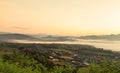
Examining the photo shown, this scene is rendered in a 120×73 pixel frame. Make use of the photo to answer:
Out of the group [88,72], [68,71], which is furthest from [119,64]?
[68,71]

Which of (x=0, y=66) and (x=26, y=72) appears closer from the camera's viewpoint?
(x=0, y=66)

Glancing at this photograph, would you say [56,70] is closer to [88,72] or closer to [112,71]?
[88,72]

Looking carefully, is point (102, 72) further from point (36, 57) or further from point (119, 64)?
point (36, 57)

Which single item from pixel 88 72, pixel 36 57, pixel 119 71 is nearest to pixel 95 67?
pixel 88 72

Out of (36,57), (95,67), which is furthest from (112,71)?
(36,57)

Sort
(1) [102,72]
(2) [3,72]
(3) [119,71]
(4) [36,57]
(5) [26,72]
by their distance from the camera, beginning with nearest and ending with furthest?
(3) [119,71]
(1) [102,72]
(2) [3,72]
(5) [26,72]
(4) [36,57]

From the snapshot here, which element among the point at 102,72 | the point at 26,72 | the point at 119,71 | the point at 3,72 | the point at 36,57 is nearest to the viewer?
the point at 119,71

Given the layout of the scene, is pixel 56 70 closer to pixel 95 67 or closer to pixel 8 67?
pixel 8 67

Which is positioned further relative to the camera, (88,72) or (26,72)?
(26,72)
